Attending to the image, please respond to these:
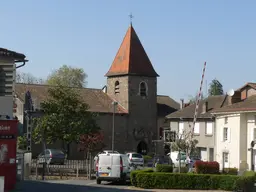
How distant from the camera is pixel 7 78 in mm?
24953

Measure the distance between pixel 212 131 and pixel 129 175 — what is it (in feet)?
88.5

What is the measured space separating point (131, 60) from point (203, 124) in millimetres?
16436

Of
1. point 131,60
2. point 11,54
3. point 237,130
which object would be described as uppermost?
point 131,60

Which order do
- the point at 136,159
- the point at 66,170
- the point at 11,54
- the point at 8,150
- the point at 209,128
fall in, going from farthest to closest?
1. the point at 209,128
2. the point at 136,159
3. the point at 66,170
4. the point at 11,54
5. the point at 8,150

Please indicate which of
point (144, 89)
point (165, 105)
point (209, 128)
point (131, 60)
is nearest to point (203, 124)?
point (209, 128)

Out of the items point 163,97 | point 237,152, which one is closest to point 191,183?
point 237,152

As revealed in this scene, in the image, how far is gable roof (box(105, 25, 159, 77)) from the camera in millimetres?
72625

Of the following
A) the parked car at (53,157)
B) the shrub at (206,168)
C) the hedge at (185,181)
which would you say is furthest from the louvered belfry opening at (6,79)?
the parked car at (53,157)

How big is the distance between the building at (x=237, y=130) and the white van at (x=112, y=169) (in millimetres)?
16233

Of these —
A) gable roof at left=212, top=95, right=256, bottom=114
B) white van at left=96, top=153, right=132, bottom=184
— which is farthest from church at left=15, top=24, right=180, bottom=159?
white van at left=96, top=153, right=132, bottom=184

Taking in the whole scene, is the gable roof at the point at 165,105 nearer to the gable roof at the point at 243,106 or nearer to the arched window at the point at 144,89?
the arched window at the point at 144,89

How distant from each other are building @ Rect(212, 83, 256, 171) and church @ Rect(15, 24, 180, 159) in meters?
18.8

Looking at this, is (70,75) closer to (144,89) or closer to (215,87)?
(144,89)

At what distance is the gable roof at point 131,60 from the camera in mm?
72625
